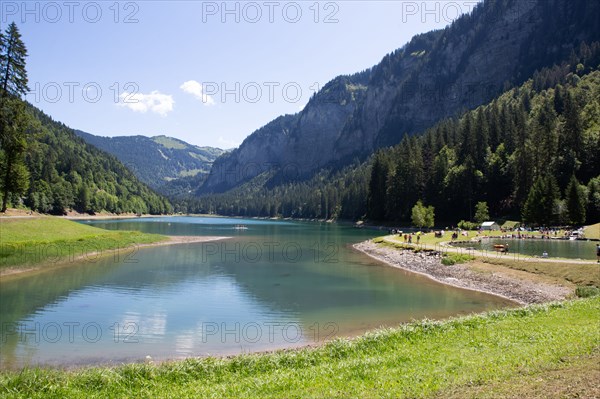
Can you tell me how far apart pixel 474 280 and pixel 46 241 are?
54945mm

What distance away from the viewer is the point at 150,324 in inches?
1135

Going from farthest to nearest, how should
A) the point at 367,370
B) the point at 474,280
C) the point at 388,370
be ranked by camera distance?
1. the point at 474,280
2. the point at 367,370
3. the point at 388,370

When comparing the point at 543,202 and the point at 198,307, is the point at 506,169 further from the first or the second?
the point at 198,307

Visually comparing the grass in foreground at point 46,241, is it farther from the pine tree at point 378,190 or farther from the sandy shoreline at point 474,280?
the pine tree at point 378,190

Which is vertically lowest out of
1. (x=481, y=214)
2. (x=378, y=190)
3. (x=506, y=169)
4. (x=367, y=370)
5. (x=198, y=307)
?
(x=198, y=307)

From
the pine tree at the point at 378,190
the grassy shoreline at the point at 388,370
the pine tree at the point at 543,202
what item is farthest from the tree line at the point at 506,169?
the grassy shoreline at the point at 388,370

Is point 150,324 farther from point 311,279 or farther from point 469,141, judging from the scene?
point 469,141

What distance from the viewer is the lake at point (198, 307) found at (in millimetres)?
23828

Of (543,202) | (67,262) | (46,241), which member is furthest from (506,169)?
(46,241)

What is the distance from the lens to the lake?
23.8 meters

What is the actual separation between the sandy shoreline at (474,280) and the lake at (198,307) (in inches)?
81.0

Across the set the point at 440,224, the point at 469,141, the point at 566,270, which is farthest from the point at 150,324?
the point at 469,141

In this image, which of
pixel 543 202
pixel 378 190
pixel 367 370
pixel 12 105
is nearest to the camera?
Answer: pixel 367 370

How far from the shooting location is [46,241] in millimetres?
55406
